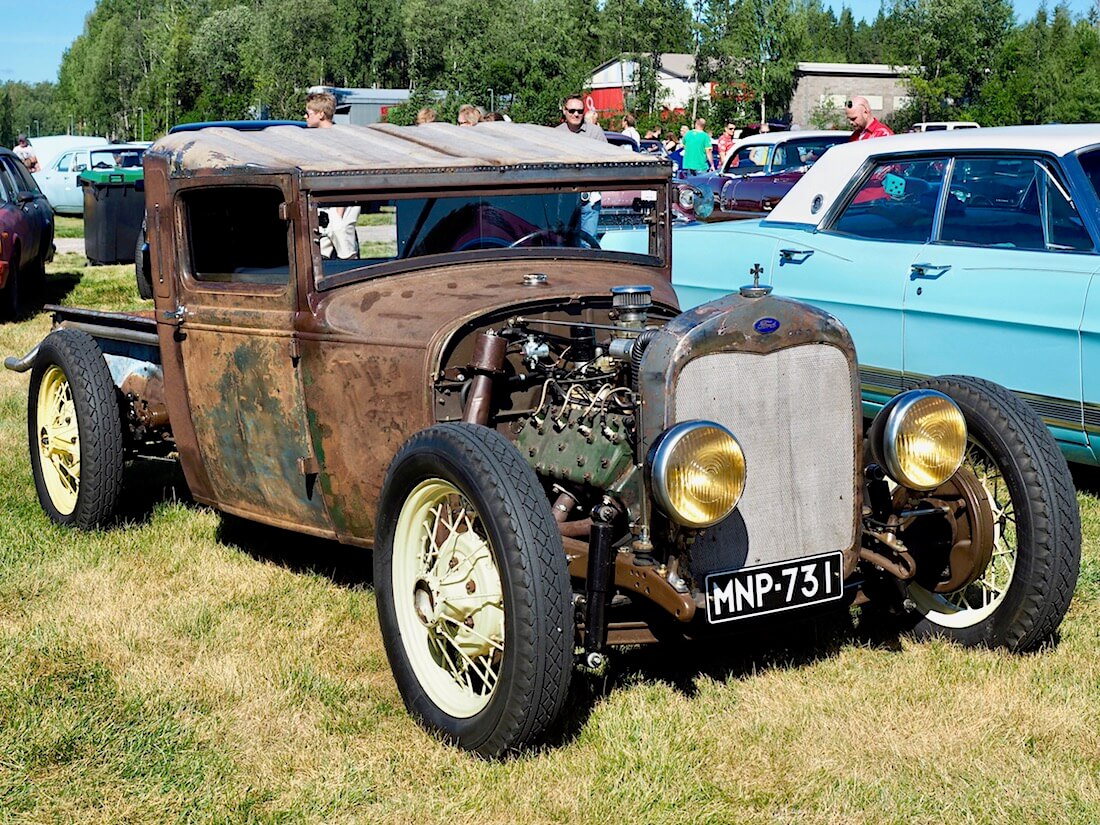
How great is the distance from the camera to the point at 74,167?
24.2 m

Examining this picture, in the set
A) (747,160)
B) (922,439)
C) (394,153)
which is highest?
(747,160)

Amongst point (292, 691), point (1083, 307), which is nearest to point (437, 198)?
point (292, 691)

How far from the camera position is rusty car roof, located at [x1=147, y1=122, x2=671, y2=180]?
4.18 meters

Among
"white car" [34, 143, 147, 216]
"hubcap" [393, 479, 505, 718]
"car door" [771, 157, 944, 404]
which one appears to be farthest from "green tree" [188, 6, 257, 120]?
"hubcap" [393, 479, 505, 718]

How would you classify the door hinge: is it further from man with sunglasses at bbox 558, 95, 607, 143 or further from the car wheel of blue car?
man with sunglasses at bbox 558, 95, 607, 143

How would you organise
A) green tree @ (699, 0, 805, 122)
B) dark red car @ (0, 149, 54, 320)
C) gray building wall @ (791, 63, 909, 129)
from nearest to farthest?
1. dark red car @ (0, 149, 54, 320)
2. green tree @ (699, 0, 805, 122)
3. gray building wall @ (791, 63, 909, 129)

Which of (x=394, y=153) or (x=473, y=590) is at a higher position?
(x=394, y=153)

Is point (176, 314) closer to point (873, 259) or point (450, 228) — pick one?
point (450, 228)

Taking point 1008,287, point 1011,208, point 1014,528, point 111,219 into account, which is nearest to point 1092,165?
point 1011,208

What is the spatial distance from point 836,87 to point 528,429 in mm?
62332

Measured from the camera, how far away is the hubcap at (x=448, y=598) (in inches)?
129

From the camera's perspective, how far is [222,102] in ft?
177

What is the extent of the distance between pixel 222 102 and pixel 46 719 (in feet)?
177

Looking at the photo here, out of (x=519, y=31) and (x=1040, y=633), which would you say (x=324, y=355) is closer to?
(x=1040, y=633)
